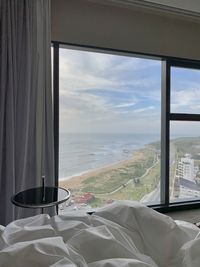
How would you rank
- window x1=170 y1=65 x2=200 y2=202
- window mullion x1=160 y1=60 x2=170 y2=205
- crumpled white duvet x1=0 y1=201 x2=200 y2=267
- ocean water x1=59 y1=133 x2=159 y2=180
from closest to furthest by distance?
crumpled white duvet x1=0 y1=201 x2=200 y2=267, ocean water x1=59 y1=133 x2=159 y2=180, window mullion x1=160 y1=60 x2=170 y2=205, window x1=170 y1=65 x2=200 y2=202

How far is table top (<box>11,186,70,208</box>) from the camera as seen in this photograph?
1.48m

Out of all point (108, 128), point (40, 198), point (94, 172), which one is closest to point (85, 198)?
point (94, 172)

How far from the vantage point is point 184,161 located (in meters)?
2.77

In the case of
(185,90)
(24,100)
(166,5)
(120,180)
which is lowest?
(120,180)

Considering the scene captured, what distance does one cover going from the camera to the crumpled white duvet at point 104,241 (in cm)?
65

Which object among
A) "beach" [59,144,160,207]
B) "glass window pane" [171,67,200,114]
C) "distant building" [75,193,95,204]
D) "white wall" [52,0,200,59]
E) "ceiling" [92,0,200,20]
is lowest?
"distant building" [75,193,95,204]

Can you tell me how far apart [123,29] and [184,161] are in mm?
1508

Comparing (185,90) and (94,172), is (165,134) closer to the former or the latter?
(185,90)

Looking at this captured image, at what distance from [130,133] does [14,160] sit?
118 centimetres

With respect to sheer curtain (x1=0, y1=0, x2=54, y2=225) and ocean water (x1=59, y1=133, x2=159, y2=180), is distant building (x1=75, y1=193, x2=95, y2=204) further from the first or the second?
sheer curtain (x1=0, y1=0, x2=54, y2=225)

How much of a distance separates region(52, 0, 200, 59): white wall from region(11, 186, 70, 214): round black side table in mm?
1242

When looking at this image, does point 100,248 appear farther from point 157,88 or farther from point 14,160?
point 157,88

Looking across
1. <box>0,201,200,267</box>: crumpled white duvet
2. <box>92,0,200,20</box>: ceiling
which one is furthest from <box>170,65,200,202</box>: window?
<box>0,201,200,267</box>: crumpled white duvet

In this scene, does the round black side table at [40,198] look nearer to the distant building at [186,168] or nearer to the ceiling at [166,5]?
the distant building at [186,168]
